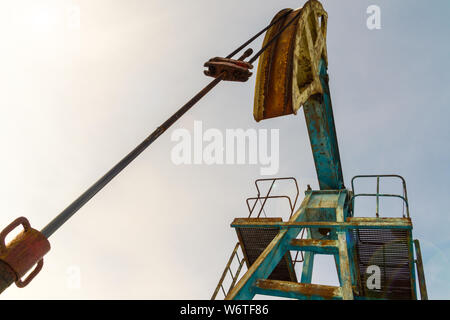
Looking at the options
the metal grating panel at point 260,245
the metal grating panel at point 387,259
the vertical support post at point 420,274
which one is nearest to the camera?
the vertical support post at point 420,274

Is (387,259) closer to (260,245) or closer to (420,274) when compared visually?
(420,274)

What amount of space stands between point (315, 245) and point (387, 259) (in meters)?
1.49

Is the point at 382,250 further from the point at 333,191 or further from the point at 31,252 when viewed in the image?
the point at 31,252

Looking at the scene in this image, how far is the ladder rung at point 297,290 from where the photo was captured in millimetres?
2719

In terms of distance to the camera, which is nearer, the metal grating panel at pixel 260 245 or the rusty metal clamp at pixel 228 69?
the rusty metal clamp at pixel 228 69

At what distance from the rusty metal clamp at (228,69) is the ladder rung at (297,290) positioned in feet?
7.26

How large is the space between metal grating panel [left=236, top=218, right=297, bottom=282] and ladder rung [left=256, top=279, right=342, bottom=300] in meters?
1.82

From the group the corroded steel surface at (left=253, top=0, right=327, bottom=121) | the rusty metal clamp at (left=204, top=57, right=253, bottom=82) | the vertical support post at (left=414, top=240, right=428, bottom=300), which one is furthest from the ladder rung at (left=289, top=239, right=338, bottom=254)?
the rusty metal clamp at (left=204, top=57, right=253, bottom=82)

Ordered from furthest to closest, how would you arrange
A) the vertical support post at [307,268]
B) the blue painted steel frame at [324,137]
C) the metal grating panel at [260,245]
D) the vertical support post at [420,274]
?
the blue painted steel frame at [324,137] → the vertical support post at [307,268] → the metal grating panel at [260,245] → the vertical support post at [420,274]

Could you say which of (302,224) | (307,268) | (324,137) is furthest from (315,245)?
(324,137)

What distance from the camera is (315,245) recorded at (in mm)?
3732

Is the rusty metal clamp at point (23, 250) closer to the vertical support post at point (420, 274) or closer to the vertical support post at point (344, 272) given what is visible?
the vertical support post at point (344, 272)

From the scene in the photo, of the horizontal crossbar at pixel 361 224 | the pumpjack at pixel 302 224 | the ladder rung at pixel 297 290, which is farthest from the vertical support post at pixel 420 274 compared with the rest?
the ladder rung at pixel 297 290
